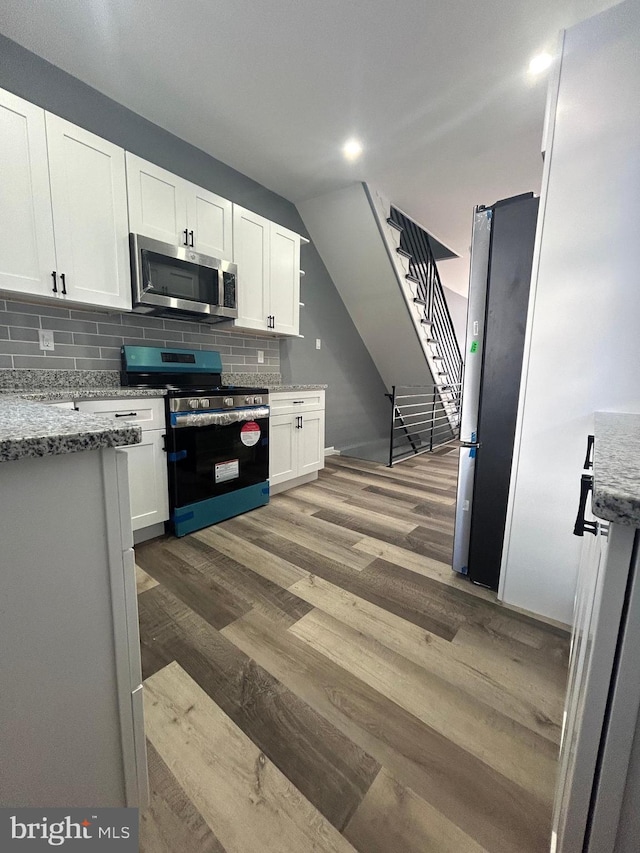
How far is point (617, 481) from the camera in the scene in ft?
1.37

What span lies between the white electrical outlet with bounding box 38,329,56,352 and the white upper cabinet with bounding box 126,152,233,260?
82cm

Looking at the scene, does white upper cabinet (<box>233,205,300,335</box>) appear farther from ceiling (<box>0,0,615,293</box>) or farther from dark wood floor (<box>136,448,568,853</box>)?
dark wood floor (<box>136,448,568,853</box>)

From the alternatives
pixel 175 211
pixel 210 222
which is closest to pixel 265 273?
pixel 210 222

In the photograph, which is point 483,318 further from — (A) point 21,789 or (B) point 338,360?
(B) point 338,360

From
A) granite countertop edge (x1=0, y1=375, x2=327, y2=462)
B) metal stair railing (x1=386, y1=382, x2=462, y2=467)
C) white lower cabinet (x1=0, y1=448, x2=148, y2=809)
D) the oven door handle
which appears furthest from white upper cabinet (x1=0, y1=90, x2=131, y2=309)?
metal stair railing (x1=386, y1=382, x2=462, y2=467)

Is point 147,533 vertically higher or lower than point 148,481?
lower

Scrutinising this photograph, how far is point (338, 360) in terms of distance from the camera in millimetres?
4477

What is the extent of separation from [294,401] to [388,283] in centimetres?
197

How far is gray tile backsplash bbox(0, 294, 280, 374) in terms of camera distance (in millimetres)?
1976

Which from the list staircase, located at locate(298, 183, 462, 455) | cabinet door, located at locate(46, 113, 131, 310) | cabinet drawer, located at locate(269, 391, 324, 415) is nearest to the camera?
cabinet door, located at locate(46, 113, 131, 310)

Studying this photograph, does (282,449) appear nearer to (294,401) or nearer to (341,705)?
(294,401)

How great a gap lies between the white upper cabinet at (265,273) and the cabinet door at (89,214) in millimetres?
856

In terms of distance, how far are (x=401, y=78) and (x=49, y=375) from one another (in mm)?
2758

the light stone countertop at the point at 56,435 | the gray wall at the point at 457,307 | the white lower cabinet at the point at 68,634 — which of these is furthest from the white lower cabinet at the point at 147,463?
the gray wall at the point at 457,307
